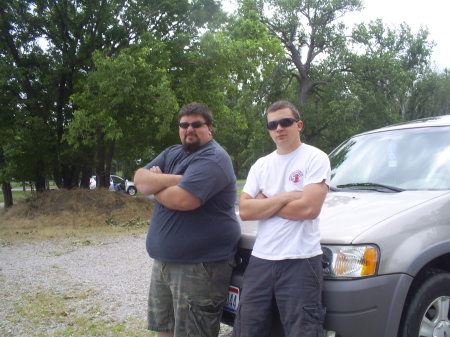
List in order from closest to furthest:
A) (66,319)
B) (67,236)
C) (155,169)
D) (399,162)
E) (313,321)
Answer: (313,321)
(155,169)
(399,162)
(66,319)
(67,236)

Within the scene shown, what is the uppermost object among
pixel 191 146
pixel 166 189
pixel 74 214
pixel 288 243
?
pixel 191 146

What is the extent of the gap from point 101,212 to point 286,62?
20962 mm

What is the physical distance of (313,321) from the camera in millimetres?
2387

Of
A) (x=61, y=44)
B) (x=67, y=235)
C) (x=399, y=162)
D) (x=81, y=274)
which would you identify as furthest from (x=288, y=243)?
(x=61, y=44)

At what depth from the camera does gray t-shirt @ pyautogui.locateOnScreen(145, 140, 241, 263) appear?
9.18 feet

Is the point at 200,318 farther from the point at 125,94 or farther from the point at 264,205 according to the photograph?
the point at 125,94

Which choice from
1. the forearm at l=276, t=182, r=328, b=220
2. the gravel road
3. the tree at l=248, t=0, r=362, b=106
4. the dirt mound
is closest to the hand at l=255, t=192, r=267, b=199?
the forearm at l=276, t=182, r=328, b=220

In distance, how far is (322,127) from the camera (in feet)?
99.6

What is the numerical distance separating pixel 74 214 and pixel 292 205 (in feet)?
35.7

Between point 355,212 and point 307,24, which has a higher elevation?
point 307,24

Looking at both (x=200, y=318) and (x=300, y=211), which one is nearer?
(x=300, y=211)

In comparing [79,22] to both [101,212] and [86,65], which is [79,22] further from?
[101,212]

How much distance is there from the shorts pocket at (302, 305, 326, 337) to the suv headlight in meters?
0.25

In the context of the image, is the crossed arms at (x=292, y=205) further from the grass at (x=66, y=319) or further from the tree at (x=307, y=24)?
the tree at (x=307, y=24)
